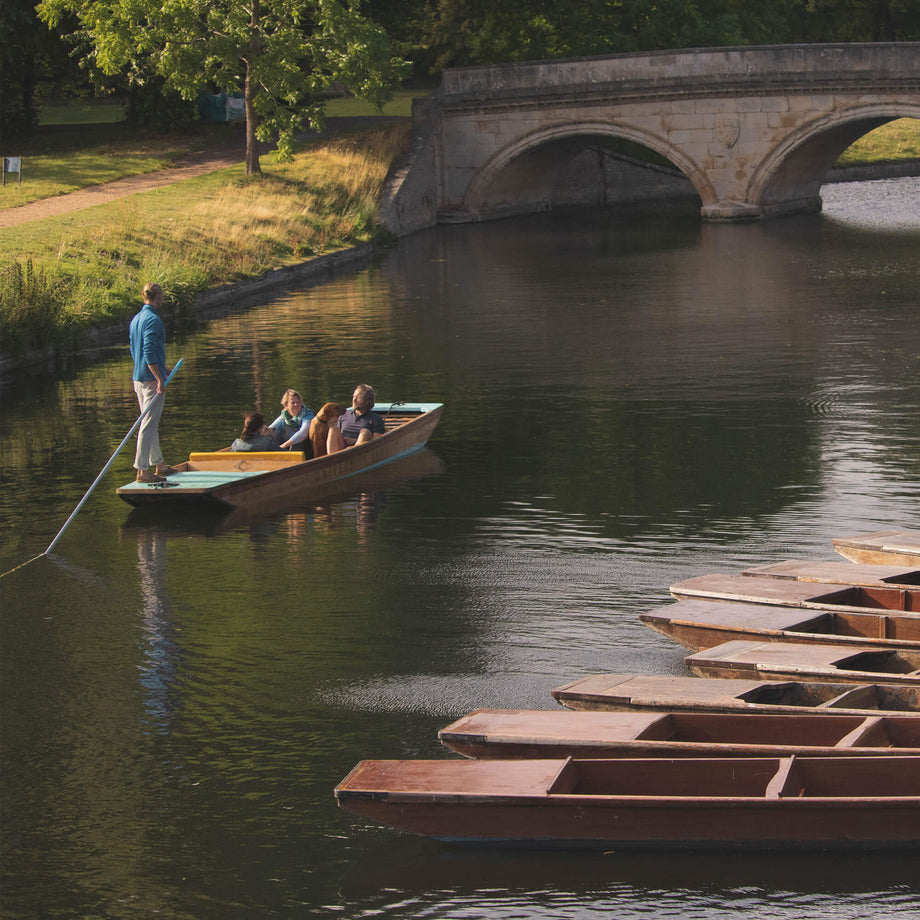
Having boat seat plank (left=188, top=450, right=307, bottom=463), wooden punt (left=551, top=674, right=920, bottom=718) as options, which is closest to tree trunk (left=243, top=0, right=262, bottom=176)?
boat seat plank (left=188, top=450, right=307, bottom=463)

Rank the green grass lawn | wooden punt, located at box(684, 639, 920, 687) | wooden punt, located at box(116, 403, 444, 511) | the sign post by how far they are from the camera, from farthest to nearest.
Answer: the green grass lawn < the sign post < wooden punt, located at box(116, 403, 444, 511) < wooden punt, located at box(684, 639, 920, 687)

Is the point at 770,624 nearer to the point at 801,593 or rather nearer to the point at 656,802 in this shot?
the point at 801,593

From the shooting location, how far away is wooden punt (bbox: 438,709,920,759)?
23.8 ft

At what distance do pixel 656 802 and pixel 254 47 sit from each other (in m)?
34.9

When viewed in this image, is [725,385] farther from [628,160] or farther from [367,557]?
[628,160]

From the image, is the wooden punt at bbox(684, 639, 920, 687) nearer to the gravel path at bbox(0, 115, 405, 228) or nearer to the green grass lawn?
the gravel path at bbox(0, 115, 405, 228)

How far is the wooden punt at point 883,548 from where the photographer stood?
10430 mm

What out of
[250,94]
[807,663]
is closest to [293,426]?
[807,663]

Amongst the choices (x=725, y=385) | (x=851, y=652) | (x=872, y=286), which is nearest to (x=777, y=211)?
(x=872, y=286)

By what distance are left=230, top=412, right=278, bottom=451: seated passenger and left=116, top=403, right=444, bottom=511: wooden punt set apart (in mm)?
170

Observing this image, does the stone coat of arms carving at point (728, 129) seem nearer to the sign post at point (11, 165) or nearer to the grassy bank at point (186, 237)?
the grassy bank at point (186, 237)

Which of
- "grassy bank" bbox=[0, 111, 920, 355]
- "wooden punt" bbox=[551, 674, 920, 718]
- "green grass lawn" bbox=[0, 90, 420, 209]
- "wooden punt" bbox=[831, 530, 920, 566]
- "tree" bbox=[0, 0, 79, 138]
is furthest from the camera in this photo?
"tree" bbox=[0, 0, 79, 138]

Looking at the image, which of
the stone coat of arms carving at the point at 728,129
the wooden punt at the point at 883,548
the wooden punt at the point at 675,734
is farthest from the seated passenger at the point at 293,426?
the stone coat of arms carving at the point at 728,129

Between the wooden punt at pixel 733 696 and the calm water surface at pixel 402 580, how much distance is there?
85cm
